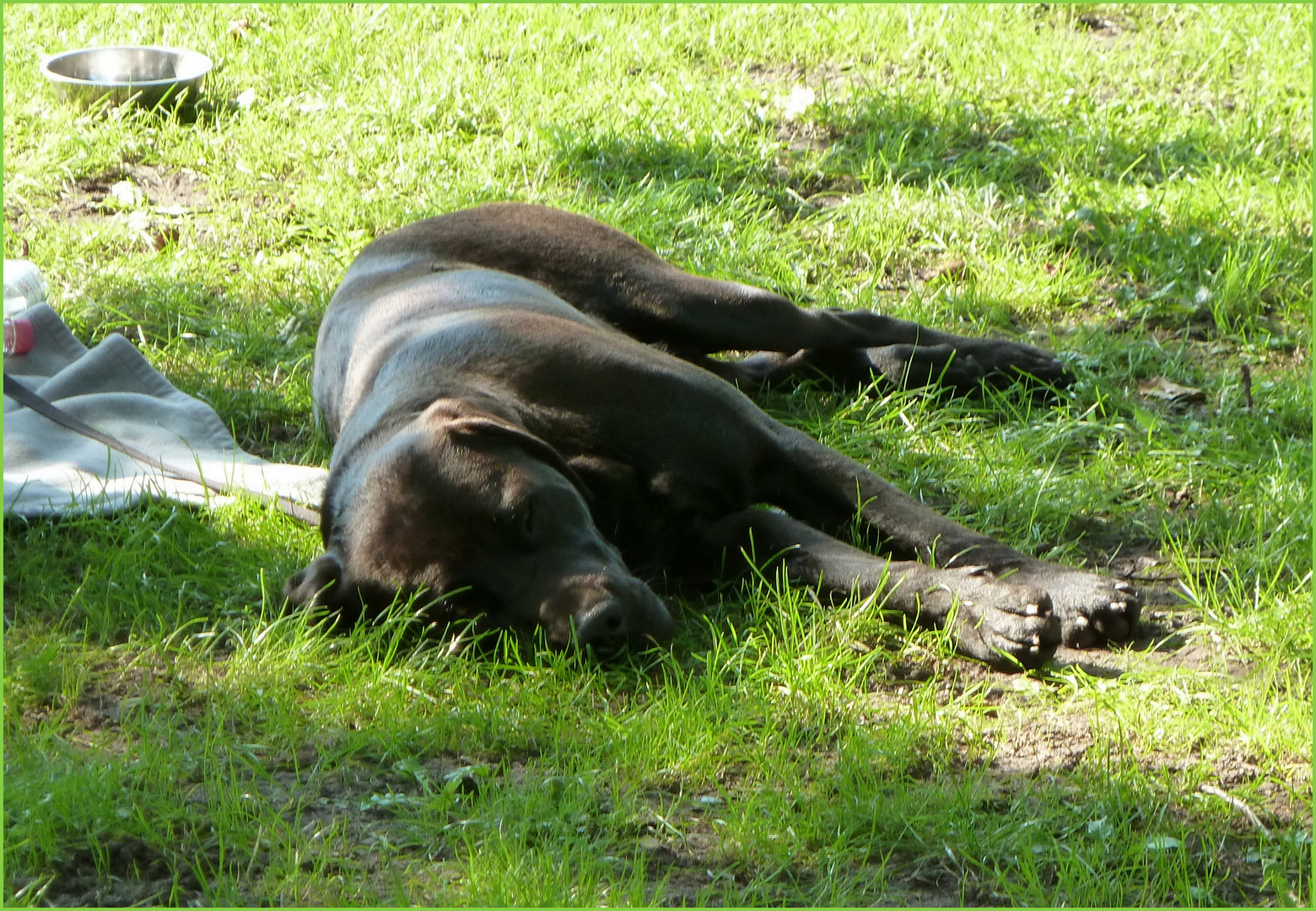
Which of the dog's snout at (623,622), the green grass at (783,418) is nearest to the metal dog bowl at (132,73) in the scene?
the green grass at (783,418)

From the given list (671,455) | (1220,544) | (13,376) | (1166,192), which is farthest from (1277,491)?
(13,376)

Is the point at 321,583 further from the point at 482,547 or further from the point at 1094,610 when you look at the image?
the point at 1094,610

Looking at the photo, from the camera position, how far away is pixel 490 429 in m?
3.32

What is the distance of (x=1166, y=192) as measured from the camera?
226 inches

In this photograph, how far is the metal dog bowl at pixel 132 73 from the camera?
23.5 ft

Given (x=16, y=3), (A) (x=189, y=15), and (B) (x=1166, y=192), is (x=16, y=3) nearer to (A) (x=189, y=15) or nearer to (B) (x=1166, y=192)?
(A) (x=189, y=15)

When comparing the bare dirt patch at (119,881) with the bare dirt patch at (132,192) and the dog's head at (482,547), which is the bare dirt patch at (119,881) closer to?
the dog's head at (482,547)

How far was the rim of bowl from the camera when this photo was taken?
7.15 meters

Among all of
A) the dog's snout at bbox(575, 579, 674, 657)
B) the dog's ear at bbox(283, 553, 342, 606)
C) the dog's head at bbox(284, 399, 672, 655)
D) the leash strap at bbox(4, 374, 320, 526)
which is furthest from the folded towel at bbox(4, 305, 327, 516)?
the dog's snout at bbox(575, 579, 674, 657)

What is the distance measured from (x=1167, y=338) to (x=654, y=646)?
2.65 metres

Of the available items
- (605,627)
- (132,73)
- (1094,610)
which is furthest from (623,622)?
(132,73)

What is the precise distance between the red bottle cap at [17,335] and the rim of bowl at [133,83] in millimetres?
2462

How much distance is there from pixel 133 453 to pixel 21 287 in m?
1.33

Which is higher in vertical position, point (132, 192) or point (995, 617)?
point (995, 617)
